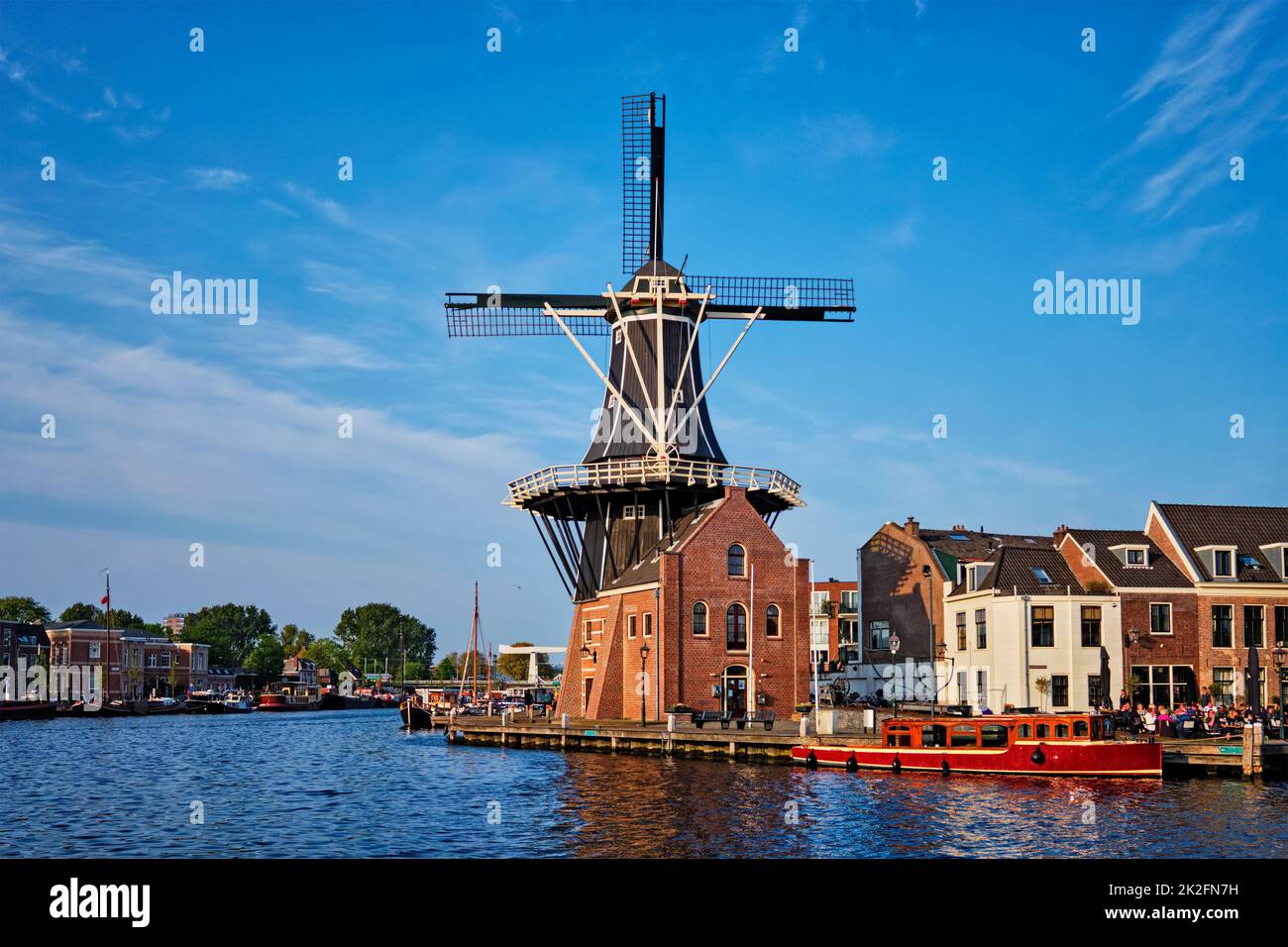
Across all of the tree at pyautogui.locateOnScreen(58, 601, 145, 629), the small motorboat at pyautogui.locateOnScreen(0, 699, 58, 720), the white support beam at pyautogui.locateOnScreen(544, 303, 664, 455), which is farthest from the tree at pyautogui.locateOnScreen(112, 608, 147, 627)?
the white support beam at pyautogui.locateOnScreen(544, 303, 664, 455)

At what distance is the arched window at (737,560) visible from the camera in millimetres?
59531

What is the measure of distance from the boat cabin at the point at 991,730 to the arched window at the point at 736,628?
15.0 metres

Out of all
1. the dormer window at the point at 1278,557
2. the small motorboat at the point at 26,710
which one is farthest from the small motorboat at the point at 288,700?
the dormer window at the point at 1278,557

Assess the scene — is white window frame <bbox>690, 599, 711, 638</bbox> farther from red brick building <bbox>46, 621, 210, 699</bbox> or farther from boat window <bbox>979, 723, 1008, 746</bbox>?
red brick building <bbox>46, 621, 210, 699</bbox>

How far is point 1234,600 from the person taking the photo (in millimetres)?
55219

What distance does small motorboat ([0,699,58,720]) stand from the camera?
10269 centimetres

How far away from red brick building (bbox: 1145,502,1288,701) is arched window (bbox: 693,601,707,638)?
22.8 meters

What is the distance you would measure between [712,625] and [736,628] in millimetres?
1494

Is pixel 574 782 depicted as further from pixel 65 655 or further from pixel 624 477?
pixel 65 655

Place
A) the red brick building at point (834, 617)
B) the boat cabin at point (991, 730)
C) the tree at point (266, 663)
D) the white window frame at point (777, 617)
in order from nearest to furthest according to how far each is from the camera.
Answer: the boat cabin at point (991, 730), the white window frame at point (777, 617), the red brick building at point (834, 617), the tree at point (266, 663)

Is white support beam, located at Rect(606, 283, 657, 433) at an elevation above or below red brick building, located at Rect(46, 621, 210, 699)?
above

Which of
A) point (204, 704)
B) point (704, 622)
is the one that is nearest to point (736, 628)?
point (704, 622)

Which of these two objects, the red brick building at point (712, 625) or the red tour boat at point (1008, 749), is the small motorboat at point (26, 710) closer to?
the red brick building at point (712, 625)
